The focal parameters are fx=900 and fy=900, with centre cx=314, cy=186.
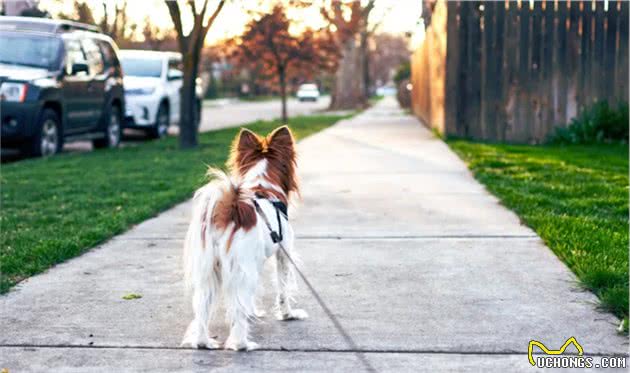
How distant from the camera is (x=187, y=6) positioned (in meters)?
15.8

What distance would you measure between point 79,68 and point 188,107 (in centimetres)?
226

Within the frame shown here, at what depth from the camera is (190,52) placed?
51.9 ft

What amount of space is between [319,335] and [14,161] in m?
10.5

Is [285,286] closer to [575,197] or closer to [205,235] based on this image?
[205,235]

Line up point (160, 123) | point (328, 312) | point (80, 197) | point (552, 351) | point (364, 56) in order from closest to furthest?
point (552, 351), point (328, 312), point (80, 197), point (160, 123), point (364, 56)

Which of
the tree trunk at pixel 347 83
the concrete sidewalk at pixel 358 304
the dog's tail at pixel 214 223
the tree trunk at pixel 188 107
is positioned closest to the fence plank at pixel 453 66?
the tree trunk at pixel 188 107

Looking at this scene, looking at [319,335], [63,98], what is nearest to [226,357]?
[319,335]

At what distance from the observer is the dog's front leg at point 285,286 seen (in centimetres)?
466

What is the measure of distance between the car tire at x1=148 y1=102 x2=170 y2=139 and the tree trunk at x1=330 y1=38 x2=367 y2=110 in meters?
25.2

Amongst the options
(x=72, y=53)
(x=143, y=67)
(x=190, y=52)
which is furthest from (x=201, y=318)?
(x=143, y=67)

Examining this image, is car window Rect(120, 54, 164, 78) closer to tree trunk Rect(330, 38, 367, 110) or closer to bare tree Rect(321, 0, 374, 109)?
bare tree Rect(321, 0, 374, 109)

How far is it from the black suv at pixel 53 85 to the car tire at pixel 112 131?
18mm

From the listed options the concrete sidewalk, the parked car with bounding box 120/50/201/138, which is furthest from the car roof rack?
the concrete sidewalk

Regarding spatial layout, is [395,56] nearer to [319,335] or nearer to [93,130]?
[93,130]
